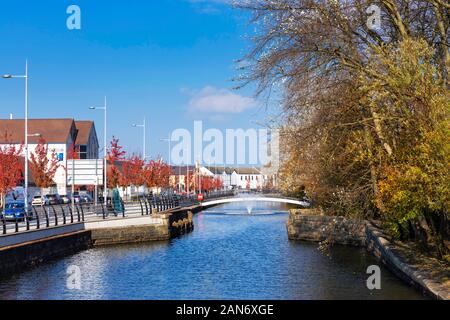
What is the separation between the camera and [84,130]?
10656 cm

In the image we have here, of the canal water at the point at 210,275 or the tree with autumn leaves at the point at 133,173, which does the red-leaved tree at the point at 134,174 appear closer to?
the tree with autumn leaves at the point at 133,173

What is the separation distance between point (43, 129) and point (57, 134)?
2.83 metres

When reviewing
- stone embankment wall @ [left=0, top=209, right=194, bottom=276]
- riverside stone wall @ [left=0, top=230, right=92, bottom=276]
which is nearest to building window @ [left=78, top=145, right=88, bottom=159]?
stone embankment wall @ [left=0, top=209, right=194, bottom=276]

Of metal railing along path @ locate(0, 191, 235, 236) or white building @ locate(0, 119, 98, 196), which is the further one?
white building @ locate(0, 119, 98, 196)

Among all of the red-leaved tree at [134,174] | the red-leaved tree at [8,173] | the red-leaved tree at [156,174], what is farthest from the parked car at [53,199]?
the red-leaved tree at [156,174]

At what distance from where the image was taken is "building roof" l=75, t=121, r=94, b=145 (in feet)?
343

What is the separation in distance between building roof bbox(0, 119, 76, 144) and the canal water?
214 ft

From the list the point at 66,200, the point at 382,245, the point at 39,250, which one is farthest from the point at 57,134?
the point at 382,245

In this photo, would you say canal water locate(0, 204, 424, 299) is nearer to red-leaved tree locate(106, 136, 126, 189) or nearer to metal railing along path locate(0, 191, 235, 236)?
metal railing along path locate(0, 191, 235, 236)

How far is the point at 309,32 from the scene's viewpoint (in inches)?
871

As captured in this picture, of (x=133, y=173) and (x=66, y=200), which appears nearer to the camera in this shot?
(x=66, y=200)

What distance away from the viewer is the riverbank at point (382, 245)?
62.1 ft

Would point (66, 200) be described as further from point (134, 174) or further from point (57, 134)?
point (57, 134)

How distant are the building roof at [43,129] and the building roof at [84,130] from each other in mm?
1581
